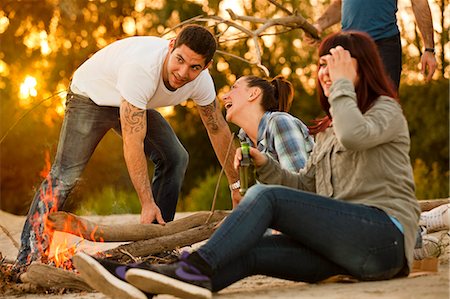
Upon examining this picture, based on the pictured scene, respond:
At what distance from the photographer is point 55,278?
458 cm

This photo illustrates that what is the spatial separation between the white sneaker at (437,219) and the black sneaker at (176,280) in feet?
6.81

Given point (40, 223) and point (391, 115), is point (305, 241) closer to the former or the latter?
point (391, 115)

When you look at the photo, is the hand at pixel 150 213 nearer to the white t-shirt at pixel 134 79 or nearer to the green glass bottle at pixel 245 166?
the white t-shirt at pixel 134 79

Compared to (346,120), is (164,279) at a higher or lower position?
lower

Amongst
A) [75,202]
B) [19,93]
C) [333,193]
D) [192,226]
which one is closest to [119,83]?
[192,226]

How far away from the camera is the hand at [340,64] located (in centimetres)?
363

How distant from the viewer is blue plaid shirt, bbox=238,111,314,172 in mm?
4836

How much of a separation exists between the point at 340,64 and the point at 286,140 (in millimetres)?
1299

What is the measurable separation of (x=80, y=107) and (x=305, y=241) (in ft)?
6.88

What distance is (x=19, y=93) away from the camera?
12.3 metres

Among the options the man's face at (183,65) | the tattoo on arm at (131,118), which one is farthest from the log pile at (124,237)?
the man's face at (183,65)

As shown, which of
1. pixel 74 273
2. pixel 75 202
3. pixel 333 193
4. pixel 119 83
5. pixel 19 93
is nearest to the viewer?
pixel 333 193

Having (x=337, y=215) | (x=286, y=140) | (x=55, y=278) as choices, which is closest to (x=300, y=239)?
(x=337, y=215)

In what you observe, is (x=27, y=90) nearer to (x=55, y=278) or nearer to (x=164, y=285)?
(x=55, y=278)
